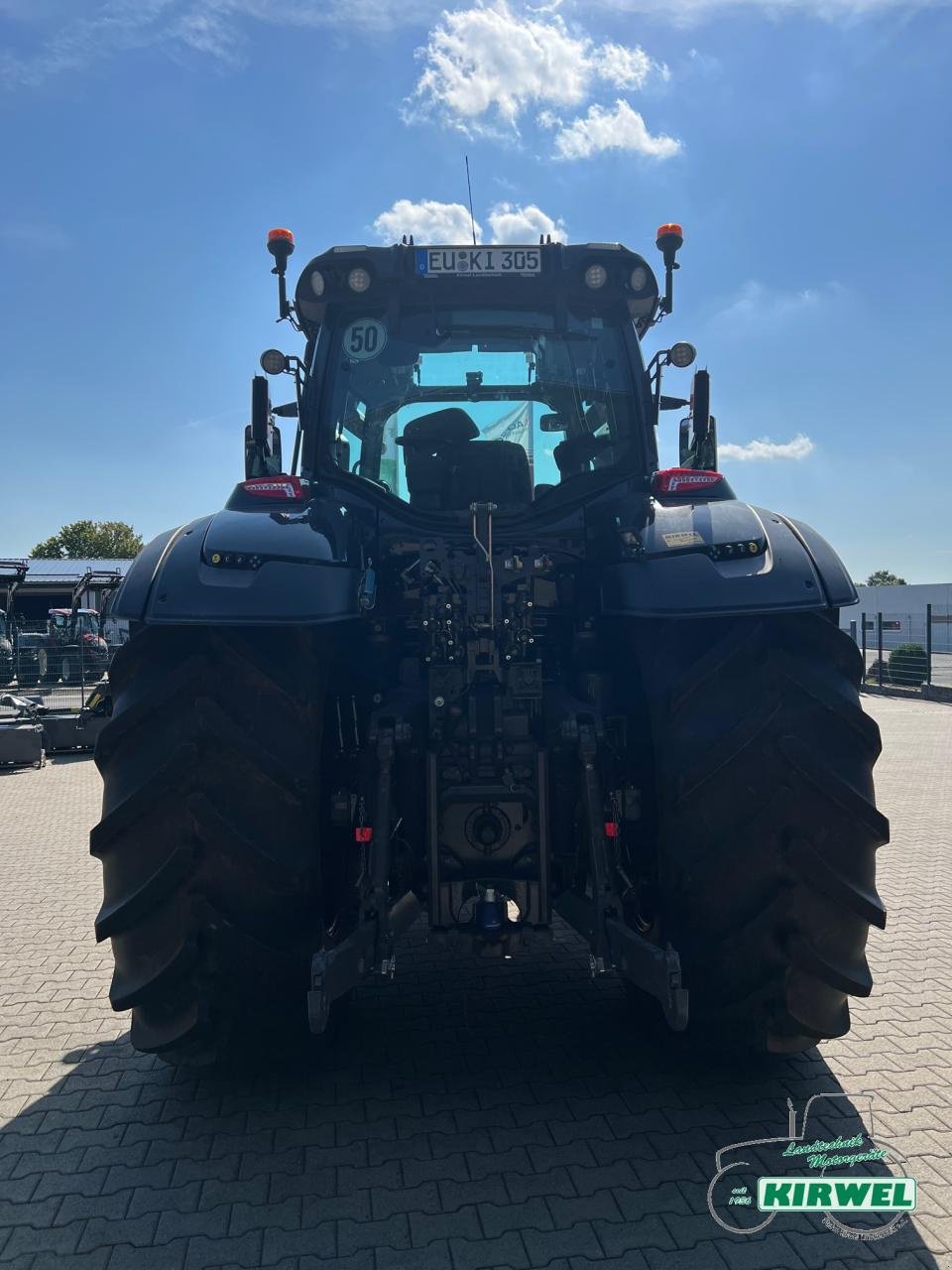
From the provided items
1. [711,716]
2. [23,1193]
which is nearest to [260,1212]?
[23,1193]

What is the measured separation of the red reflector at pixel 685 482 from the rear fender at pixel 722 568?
0.84 feet

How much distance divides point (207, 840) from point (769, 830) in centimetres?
167

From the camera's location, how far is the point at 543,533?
3590mm

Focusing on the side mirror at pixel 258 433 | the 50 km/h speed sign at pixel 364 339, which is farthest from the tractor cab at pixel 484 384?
the side mirror at pixel 258 433

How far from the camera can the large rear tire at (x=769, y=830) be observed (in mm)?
2684

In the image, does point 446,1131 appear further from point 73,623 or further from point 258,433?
point 73,623

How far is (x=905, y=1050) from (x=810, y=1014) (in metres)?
1.11

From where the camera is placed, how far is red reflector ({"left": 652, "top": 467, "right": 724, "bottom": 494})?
3.38 m

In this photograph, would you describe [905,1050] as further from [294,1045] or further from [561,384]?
[561,384]

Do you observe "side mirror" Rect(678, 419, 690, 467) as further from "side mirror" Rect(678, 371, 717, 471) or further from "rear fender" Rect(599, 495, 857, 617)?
"rear fender" Rect(599, 495, 857, 617)

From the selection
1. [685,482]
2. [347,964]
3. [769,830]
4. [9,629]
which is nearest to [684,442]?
[685,482]

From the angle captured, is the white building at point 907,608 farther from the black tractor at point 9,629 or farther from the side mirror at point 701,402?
the side mirror at point 701,402

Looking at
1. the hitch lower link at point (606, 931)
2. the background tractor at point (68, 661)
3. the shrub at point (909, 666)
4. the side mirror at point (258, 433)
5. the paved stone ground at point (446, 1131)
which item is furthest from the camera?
the shrub at point (909, 666)

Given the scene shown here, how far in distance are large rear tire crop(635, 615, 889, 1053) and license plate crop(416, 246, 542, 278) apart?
1750 mm
